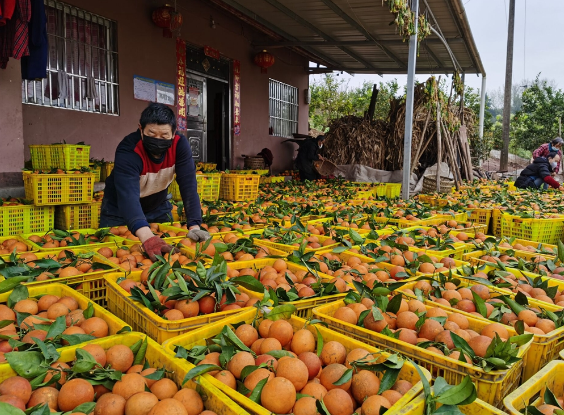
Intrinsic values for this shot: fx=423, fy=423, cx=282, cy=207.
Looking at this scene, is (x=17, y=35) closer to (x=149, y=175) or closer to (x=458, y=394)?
(x=149, y=175)

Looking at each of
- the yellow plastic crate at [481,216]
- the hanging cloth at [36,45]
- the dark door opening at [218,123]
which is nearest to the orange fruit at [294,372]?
the yellow plastic crate at [481,216]

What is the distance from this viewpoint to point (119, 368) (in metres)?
1.31

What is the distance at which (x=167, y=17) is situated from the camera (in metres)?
7.07

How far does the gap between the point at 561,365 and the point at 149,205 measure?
2914mm

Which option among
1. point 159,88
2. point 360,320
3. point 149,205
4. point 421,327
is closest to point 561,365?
point 421,327

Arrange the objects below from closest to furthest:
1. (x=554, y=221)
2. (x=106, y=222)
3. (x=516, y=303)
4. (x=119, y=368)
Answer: (x=119, y=368)
(x=516, y=303)
(x=106, y=222)
(x=554, y=221)

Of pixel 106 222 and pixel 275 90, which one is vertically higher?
pixel 275 90

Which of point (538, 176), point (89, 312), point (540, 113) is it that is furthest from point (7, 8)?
point (540, 113)

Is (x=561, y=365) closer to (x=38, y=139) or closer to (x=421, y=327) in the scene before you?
(x=421, y=327)

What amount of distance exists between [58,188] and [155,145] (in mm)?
1874

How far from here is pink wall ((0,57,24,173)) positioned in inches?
172

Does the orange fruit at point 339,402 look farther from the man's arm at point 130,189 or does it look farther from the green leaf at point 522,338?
the man's arm at point 130,189

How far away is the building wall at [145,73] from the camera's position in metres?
5.77

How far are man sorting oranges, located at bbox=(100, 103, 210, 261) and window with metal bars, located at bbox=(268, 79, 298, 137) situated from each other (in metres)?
8.55
